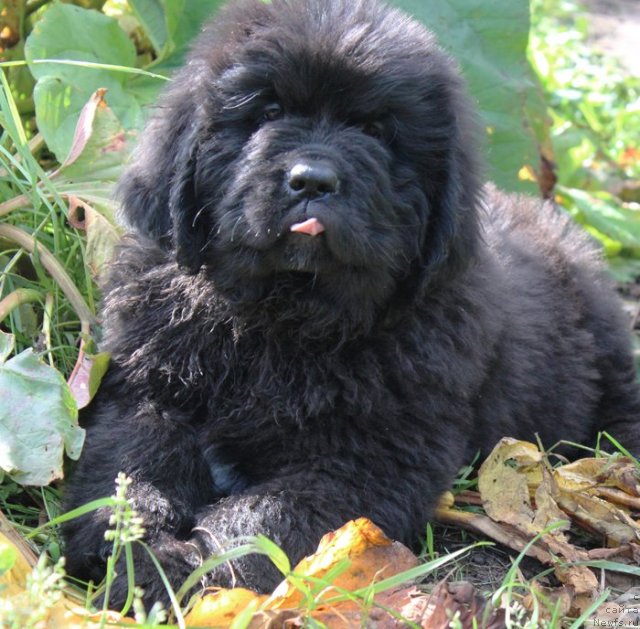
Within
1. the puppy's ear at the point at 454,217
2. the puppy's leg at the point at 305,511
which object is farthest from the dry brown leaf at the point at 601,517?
the puppy's ear at the point at 454,217

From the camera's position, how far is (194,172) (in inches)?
119

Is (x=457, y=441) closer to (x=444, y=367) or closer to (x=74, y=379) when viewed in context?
(x=444, y=367)

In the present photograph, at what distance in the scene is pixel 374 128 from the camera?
3018 mm

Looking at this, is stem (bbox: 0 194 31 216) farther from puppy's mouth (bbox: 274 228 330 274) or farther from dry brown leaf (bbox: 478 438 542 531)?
dry brown leaf (bbox: 478 438 542 531)

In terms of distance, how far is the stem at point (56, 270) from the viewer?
3.54 meters

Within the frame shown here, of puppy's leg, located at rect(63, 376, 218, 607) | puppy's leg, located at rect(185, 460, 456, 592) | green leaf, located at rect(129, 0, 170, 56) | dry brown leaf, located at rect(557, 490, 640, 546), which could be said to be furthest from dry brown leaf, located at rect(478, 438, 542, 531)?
green leaf, located at rect(129, 0, 170, 56)

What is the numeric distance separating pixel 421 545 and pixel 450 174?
1069mm

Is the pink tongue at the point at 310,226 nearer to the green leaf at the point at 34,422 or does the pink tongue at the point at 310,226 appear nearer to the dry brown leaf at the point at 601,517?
the green leaf at the point at 34,422

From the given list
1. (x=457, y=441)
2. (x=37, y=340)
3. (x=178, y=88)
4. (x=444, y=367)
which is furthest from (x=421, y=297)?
(x=37, y=340)

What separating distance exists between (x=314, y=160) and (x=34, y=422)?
3.29 ft

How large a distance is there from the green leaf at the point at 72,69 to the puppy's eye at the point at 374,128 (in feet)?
4.18

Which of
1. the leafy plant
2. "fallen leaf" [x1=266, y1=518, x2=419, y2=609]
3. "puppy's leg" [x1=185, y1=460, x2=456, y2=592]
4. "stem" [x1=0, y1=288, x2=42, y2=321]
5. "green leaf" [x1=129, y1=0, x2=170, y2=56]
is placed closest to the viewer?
"fallen leaf" [x1=266, y1=518, x2=419, y2=609]

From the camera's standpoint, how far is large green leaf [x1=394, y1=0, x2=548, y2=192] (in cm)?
463

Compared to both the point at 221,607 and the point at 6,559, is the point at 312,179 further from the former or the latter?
the point at 6,559
